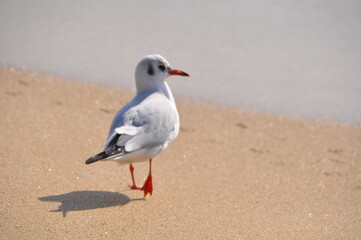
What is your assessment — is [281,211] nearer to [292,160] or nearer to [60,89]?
[292,160]

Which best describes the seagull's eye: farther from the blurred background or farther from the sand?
the blurred background

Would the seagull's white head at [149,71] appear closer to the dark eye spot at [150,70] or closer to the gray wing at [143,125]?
the dark eye spot at [150,70]

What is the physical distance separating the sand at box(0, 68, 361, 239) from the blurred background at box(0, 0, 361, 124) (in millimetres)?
354

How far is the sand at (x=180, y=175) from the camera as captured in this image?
3148 millimetres

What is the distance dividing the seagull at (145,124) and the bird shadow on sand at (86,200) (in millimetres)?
180

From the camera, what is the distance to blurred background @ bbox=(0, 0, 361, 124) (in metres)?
5.61

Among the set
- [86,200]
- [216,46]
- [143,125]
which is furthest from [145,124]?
[216,46]

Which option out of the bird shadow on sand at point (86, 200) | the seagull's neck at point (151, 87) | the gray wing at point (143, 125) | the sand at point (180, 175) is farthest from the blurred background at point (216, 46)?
the bird shadow on sand at point (86, 200)

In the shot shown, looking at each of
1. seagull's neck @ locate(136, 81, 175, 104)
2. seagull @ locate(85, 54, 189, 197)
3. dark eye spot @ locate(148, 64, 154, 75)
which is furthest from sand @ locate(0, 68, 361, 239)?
dark eye spot @ locate(148, 64, 154, 75)

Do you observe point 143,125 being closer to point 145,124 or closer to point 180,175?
point 145,124

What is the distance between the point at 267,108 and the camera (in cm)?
537

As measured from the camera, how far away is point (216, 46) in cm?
647

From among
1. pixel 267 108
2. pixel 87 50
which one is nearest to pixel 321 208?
pixel 267 108

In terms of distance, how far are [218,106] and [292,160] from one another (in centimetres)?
114
